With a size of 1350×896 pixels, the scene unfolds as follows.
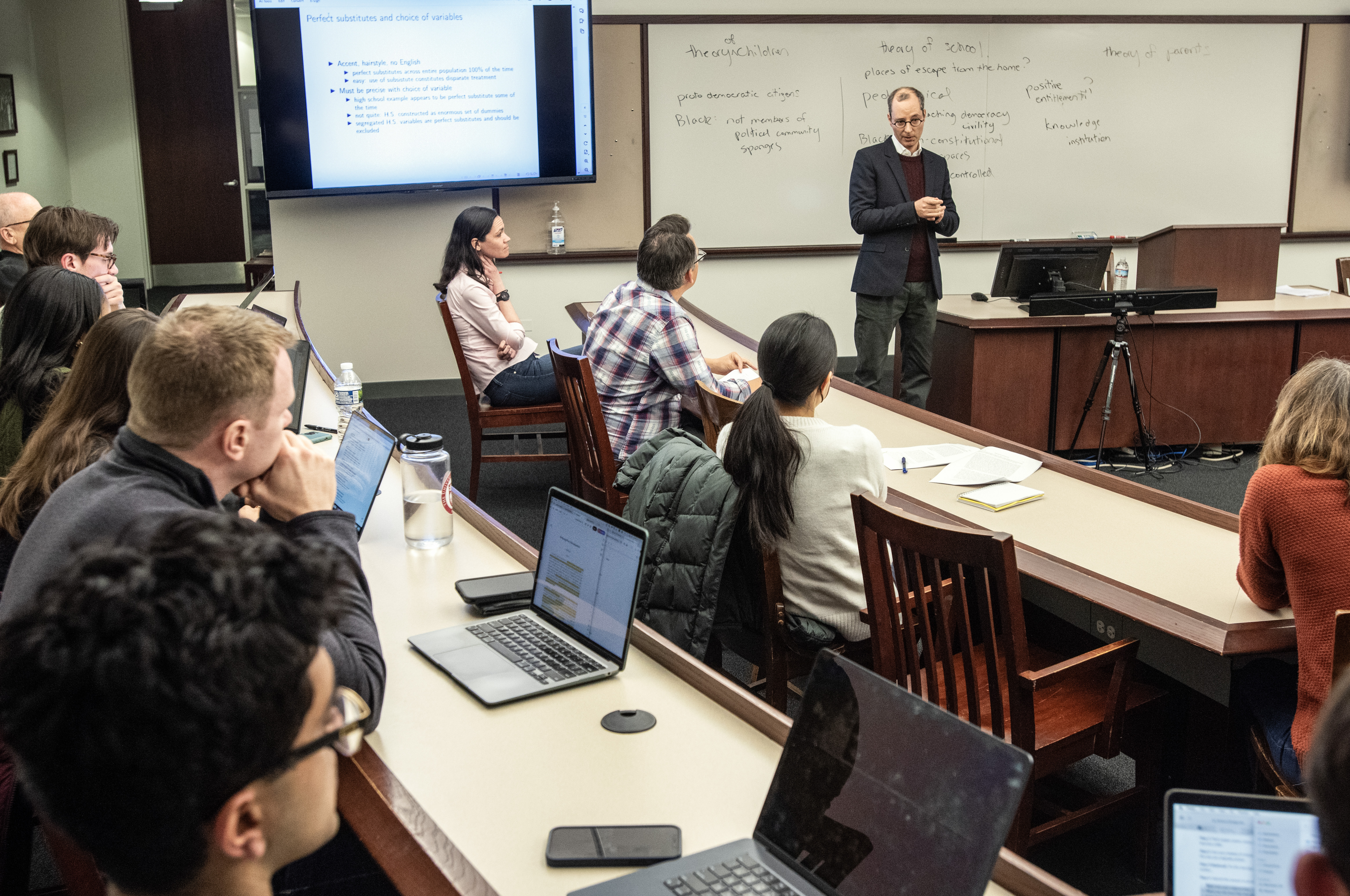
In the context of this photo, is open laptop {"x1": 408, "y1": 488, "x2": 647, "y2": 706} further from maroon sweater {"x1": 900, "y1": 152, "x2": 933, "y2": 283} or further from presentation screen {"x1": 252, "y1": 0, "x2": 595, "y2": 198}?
presentation screen {"x1": 252, "y1": 0, "x2": 595, "y2": 198}

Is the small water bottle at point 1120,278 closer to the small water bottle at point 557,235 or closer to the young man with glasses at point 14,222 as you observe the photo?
the small water bottle at point 557,235

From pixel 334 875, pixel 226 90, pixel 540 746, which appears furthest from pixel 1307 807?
pixel 226 90

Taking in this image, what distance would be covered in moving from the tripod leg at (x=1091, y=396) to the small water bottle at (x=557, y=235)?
2820 millimetres

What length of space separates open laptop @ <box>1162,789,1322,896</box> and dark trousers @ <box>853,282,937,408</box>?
4336mm

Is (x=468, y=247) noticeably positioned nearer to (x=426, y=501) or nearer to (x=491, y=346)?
(x=491, y=346)

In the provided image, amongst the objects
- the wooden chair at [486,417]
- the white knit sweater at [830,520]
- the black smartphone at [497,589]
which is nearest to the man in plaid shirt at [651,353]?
the wooden chair at [486,417]

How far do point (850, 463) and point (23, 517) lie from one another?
1445mm

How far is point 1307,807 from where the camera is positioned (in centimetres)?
90

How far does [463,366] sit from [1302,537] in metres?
Result: 3.04

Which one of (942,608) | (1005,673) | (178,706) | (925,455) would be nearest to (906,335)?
(925,455)

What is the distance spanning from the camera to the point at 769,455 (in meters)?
2.21

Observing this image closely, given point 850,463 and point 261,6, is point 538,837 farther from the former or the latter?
point 261,6

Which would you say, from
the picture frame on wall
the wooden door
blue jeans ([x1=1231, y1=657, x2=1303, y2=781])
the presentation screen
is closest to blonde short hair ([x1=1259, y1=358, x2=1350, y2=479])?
blue jeans ([x1=1231, y1=657, x2=1303, y2=781])

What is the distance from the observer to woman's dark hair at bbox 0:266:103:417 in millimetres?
2395
